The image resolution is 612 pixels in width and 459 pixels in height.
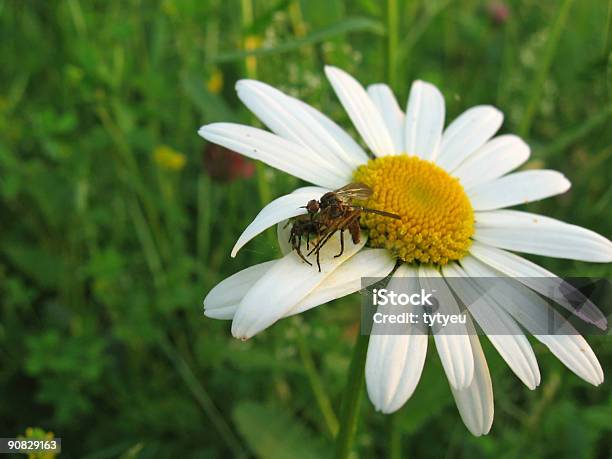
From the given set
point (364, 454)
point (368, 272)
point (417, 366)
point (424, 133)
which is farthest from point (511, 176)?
point (364, 454)

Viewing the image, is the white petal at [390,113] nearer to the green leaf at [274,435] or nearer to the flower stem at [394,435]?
the flower stem at [394,435]

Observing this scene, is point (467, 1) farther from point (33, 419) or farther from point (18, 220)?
point (33, 419)

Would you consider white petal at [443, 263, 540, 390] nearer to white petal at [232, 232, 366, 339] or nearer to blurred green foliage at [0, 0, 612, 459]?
white petal at [232, 232, 366, 339]

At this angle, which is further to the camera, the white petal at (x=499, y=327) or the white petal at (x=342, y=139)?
the white petal at (x=342, y=139)

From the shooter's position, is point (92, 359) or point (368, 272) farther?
point (92, 359)

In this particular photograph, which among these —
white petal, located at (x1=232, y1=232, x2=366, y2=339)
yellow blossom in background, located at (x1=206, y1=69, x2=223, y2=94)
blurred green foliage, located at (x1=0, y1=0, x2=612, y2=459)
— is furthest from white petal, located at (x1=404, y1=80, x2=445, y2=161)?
yellow blossom in background, located at (x1=206, y1=69, x2=223, y2=94)

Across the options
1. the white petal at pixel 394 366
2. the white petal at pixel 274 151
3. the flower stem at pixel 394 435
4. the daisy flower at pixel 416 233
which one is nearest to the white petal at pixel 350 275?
the daisy flower at pixel 416 233
